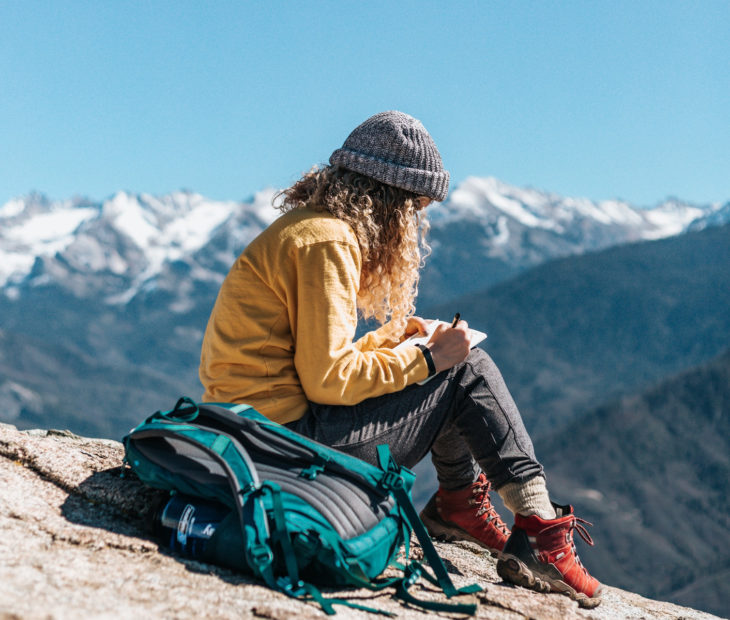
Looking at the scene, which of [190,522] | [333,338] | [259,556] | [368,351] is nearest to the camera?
[259,556]

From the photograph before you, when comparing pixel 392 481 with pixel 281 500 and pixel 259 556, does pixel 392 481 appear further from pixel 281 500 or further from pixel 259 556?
pixel 259 556

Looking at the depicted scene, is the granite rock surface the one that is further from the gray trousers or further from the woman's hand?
the woman's hand

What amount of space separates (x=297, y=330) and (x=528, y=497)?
4.82 feet

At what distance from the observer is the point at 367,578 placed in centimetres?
331

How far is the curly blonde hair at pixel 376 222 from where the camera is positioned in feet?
12.6

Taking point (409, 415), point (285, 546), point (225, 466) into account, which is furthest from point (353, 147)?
point (285, 546)

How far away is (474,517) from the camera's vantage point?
4777mm

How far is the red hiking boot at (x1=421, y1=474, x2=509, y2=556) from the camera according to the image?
15.5ft

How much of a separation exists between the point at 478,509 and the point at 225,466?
2084 millimetres

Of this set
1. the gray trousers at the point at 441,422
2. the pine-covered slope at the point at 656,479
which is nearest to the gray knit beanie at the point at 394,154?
the gray trousers at the point at 441,422

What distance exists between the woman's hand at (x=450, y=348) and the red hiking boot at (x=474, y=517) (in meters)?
1.24

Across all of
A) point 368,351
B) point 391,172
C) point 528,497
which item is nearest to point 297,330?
point 368,351

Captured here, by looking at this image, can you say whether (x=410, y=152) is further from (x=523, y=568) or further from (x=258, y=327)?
(x=523, y=568)

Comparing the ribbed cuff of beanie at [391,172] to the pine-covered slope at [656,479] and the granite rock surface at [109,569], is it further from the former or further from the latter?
the pine-covered slope at [656,479]
